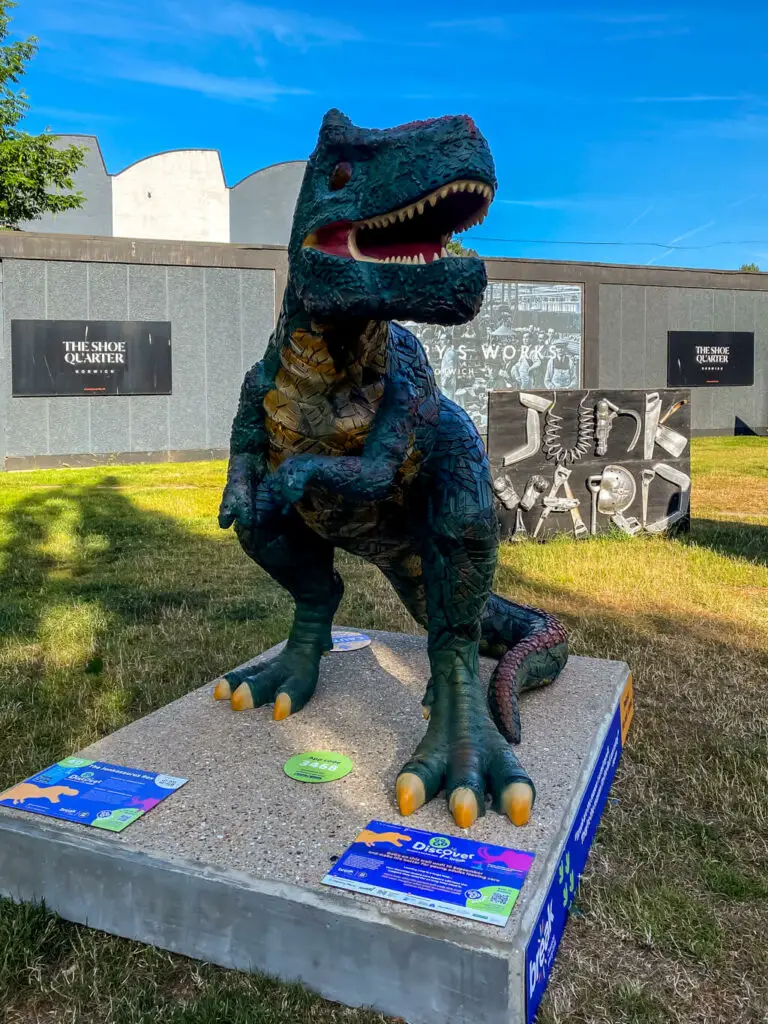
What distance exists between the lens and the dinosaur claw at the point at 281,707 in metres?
2.71

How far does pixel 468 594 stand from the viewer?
2.35 metres

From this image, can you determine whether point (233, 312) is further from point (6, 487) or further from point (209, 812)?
point (209, 812)

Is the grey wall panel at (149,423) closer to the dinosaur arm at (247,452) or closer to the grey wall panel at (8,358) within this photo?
the grey wall panel at (8,358)

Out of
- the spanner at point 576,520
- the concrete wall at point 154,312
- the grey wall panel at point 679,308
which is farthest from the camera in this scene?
the grey wall panel at point 679,308

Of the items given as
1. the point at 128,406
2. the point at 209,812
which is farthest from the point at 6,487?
the point at 209,812

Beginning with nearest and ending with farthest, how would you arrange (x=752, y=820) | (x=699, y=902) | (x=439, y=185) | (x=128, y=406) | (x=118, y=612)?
(x=439, y=185), (x=699, y=902), (x=752, y=820), (x=118, y=612), (x=128, y=406)

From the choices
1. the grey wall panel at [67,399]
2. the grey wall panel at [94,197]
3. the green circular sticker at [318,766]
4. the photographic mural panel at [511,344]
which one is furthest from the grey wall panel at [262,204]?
the green circular sticker at [318,766]

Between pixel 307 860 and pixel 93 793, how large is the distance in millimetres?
656

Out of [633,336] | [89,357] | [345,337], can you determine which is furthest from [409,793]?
[633,336]

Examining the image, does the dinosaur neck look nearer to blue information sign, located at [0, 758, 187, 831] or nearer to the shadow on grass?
blue information sign, located at [0, 758, 187, 831]

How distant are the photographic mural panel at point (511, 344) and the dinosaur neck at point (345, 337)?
11760 millimetres

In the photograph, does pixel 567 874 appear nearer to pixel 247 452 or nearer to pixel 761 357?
pixel 247 452

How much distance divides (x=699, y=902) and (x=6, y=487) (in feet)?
31.9

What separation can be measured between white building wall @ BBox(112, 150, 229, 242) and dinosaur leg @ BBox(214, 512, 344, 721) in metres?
22.3
